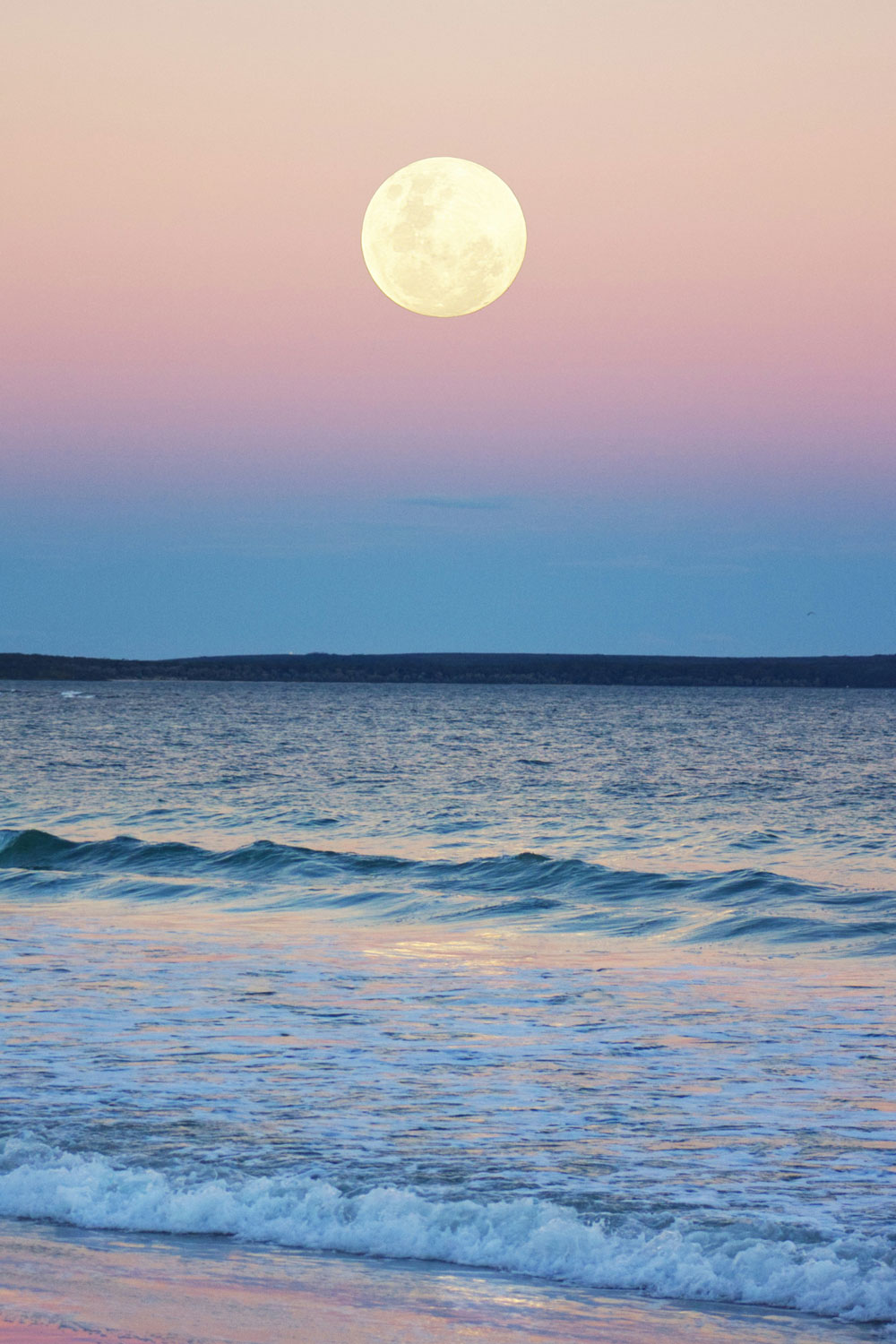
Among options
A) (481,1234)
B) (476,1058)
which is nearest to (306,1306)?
(481,1234)

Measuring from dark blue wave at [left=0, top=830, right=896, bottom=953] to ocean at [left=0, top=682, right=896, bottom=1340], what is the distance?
0.32ft

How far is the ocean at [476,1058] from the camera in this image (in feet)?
21.8

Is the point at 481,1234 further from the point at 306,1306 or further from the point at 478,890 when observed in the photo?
the point at 478,890

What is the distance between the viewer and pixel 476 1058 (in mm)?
10031

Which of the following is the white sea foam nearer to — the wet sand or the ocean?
the ocean

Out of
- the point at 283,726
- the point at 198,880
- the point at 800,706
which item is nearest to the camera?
the point at 198,880

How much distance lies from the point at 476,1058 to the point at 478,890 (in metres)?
11.7

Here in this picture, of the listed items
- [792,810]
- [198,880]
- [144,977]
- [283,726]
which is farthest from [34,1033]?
[283,726]

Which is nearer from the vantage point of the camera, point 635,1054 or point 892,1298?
point 892,1298

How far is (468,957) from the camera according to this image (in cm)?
1509

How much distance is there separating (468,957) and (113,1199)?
8287mm

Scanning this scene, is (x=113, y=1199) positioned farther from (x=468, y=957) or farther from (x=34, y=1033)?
(x=468, y=957)

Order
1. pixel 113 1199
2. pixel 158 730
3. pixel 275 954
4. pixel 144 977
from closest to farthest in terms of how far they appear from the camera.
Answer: pixel 113 1199
pixel 144 977
pixel 275 954
pixel 158 730

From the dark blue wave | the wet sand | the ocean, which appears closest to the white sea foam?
the ocean
